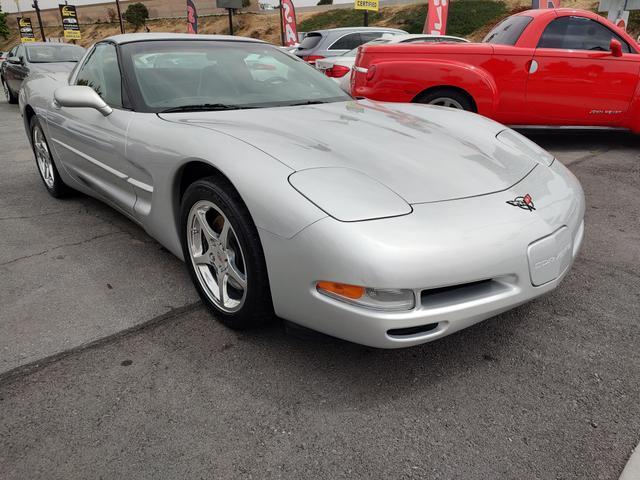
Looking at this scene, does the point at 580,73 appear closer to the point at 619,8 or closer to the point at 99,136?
the point at 99,136

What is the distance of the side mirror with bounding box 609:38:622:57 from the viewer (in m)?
4.98

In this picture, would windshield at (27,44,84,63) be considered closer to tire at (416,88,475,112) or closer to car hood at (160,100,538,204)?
tire at (416,88,475,112)

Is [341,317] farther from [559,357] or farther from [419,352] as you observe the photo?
[559,357]

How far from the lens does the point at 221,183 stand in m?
1.96

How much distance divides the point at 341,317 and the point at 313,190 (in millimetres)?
444

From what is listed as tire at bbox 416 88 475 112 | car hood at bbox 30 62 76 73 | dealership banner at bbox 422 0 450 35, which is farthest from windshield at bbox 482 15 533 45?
dealership banner at bbox 422 0 450 35

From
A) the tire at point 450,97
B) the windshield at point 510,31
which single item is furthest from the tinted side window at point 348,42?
the tire at point 450,97

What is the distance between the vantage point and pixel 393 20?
44.2 meters

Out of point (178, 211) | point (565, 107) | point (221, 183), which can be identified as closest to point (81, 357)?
point (178, 211)

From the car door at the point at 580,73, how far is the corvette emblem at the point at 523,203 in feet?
12.8

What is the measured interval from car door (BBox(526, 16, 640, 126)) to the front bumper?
4.03m

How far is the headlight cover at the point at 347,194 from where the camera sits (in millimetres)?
1604

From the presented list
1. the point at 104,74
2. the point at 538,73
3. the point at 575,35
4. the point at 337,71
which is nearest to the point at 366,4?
the point at 337,71

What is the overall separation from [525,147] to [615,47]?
355 cm
